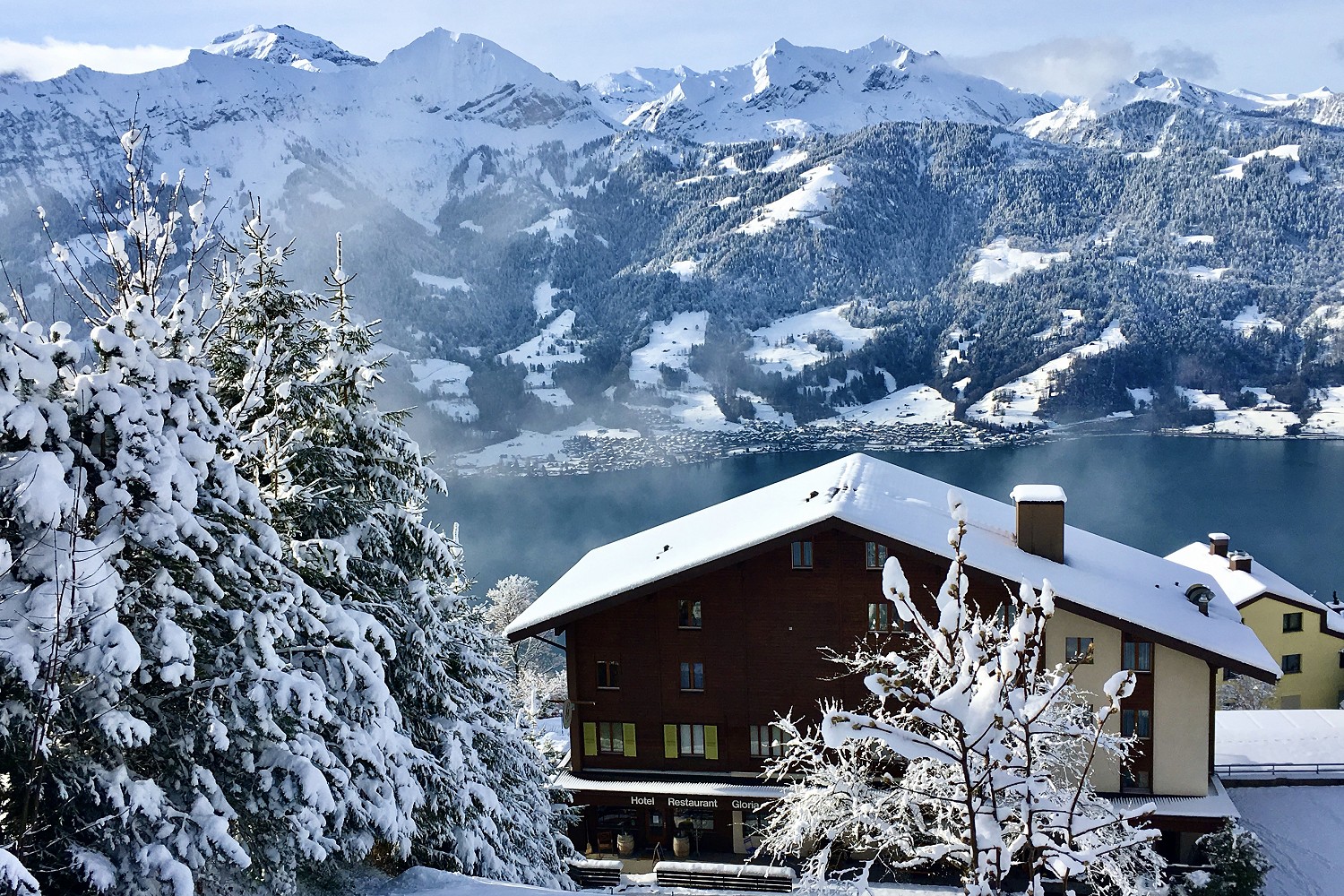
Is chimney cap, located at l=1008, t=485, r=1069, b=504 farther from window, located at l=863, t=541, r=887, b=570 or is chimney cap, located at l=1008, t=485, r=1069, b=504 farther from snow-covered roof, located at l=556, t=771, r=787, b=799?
snow-covered roof, located at l=556, t=771, r=787, b=799

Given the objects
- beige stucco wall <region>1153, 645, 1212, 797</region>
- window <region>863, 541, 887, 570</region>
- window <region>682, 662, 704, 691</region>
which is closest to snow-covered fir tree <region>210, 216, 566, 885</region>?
window <region>682, 662, 704, 691</region>

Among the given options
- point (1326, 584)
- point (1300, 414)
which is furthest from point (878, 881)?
point (1300, 414)

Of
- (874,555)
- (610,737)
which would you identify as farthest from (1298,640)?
(610,737)

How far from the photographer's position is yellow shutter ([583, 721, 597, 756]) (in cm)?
2506

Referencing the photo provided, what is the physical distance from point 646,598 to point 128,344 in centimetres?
1719

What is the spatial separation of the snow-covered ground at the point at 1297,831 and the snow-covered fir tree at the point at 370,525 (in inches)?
573

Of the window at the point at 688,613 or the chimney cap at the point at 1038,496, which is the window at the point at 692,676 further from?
the chimney cap at the point at 1038,496

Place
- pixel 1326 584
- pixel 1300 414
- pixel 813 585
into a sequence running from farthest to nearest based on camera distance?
pixel 1300 414
pixel 1326 584
pixel 813 585

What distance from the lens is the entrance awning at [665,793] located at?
23703mm

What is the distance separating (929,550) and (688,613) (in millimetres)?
6099

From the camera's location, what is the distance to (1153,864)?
17.5 m

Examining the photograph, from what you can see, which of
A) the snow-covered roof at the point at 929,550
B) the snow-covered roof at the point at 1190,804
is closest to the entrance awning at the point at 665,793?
the snow-covered roof at the point at 929,550

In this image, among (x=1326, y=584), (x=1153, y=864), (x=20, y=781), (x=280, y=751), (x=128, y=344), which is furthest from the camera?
(x=1326, y=584)

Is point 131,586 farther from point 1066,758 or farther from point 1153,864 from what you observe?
point 1153,864
